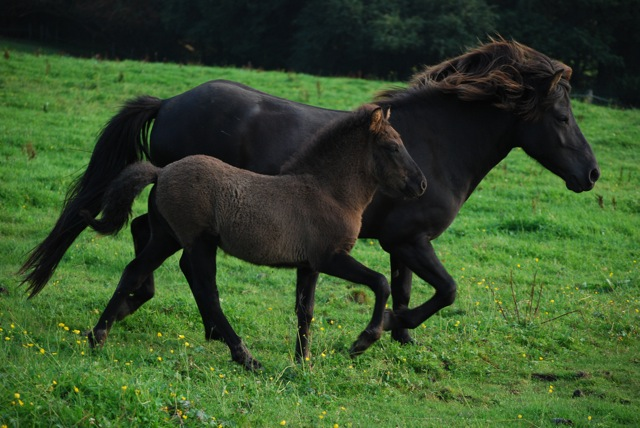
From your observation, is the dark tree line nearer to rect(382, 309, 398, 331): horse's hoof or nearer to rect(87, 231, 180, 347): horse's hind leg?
rect(382, 309, 398, 331): horse's hoof

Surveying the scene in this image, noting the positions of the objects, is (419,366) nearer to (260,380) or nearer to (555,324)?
(260,380)

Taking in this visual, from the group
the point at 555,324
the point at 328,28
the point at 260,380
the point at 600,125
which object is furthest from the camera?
the point at 328,28

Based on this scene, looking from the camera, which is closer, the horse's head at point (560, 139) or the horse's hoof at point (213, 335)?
the horse's hoof at point (213, 335)

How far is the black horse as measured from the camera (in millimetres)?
7180

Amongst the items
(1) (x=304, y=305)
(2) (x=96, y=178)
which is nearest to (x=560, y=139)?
(1) (x=304, y=305)

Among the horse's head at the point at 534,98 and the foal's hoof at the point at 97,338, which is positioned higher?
the horse's head at the point at 534,98

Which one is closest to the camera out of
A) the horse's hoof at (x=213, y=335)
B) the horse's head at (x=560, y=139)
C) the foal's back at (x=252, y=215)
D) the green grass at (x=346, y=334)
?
the green grass at (x=346, y=334)

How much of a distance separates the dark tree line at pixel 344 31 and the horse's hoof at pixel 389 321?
94.2 feet

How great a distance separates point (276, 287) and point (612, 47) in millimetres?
35677

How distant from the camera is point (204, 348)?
6.77 metres

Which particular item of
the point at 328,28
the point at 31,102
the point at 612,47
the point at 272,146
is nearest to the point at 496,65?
the point at 272,146

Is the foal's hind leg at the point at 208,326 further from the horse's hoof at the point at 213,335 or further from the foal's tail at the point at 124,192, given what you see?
the foal's tail at the point at 124,192

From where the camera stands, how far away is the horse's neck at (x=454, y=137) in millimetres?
7371

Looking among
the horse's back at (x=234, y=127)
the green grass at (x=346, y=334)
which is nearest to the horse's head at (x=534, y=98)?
the horse's back at (x=234, y=127)
